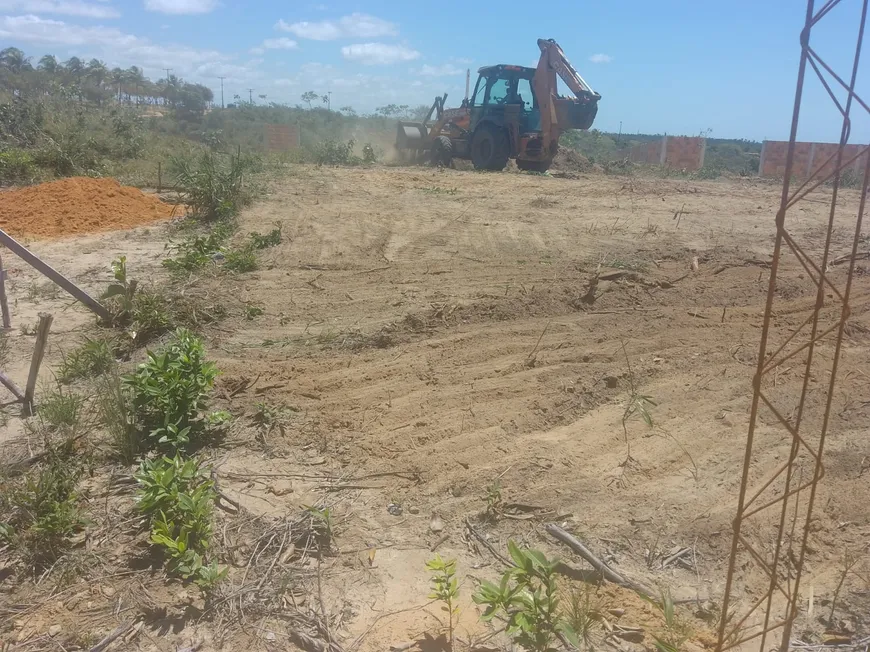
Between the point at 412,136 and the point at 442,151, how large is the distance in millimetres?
2102

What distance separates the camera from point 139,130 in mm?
23484

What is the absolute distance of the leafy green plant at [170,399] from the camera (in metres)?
4.18

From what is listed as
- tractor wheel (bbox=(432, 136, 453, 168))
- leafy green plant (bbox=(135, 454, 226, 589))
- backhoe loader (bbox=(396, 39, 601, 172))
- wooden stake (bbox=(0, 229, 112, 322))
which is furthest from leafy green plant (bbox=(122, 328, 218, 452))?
tractor wheel (bbox=(432, 136, 453, 168))

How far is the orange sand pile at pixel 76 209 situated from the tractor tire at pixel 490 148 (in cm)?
955

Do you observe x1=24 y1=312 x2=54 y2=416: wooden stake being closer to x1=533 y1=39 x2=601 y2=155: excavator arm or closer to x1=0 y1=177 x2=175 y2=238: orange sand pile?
x1=0 y1=177 x2=175 y2=238: orange sand pile

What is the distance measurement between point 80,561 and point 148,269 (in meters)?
5.65

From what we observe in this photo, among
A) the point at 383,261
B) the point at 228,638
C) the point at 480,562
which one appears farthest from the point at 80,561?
the point at 383,261

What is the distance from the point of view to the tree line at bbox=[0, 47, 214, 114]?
39.8m

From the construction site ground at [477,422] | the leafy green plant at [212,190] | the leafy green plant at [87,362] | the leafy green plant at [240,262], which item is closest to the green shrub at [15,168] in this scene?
the leafy green plant at [212,190]

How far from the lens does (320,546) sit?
3.36 metres

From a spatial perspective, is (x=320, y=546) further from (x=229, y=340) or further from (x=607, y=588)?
(x=229, y=340)

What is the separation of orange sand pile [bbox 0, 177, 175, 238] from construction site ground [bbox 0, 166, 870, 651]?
2.14 meters

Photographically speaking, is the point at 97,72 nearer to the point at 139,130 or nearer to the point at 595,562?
the point at 139,130

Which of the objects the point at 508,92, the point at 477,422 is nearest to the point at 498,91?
the point at 508,92
